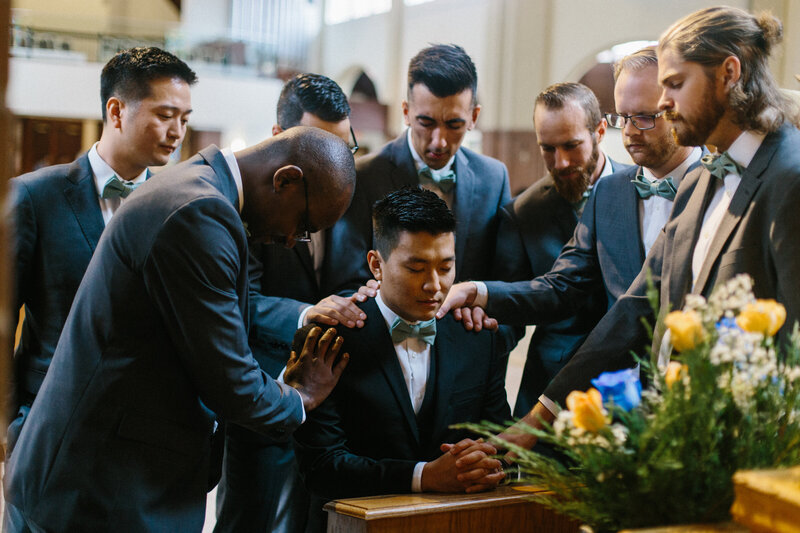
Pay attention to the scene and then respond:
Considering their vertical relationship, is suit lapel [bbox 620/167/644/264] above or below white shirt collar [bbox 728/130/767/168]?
below

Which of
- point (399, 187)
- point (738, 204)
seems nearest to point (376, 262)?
point (399, 187)

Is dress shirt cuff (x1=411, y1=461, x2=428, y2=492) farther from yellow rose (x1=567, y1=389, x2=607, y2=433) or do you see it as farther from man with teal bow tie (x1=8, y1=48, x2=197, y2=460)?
man with teal bow tie (x1=8, y1=48, x2=197, y2=460)

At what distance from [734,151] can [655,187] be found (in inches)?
28.6

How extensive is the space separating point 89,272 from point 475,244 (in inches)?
59.6

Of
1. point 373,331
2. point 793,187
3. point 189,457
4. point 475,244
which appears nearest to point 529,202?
point 475,244

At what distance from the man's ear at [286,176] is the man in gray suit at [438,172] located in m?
0.99

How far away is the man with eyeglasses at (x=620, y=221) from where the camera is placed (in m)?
2.78

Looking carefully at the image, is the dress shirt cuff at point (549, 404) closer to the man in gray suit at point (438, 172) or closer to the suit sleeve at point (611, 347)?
the suit sleeve at point (611, 347)

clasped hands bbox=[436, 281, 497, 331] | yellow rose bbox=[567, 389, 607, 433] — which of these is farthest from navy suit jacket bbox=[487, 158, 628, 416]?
yellow rose bbox=[567, 389, 607, 433]

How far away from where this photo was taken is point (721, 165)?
207 centimetres

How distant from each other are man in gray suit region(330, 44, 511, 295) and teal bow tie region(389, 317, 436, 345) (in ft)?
1.75

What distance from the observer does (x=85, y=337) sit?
6.65 feet

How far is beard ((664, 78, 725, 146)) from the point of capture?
6.62 feet

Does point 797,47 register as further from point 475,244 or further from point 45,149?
point 45,149
